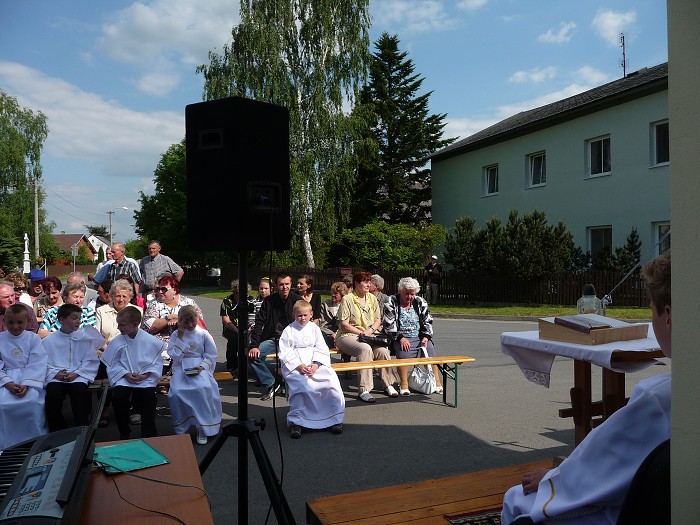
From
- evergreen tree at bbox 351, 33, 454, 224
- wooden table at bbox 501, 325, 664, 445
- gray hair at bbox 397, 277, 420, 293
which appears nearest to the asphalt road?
wooden table at bbox 501, 325, 664, 445

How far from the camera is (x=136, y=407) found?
596cm

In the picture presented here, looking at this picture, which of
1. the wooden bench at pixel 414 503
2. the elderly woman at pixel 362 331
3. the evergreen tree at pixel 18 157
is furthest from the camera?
the evergreen tree at pixel 18 157

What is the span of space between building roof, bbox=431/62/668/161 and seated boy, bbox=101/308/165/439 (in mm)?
17940

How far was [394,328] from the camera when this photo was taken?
7953 millimetres

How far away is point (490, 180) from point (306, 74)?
968 centimetres

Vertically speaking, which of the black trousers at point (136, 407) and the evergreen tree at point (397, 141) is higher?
the evergreen tree at point (397, 141)

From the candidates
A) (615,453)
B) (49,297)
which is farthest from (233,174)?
(49,297)

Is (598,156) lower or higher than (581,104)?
lower

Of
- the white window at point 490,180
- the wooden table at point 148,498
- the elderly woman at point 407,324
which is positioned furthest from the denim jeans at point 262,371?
the white window at point 490,180

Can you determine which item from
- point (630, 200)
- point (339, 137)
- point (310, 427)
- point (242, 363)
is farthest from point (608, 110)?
point (242, 363)

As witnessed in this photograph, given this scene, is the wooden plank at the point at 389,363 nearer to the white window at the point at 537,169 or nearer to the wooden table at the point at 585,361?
the wooden table at the point at 585,361

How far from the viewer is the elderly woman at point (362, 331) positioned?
7578 mm

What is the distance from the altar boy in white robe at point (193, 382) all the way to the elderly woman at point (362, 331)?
2008 millimetres

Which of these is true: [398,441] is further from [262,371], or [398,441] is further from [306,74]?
[306,74]
